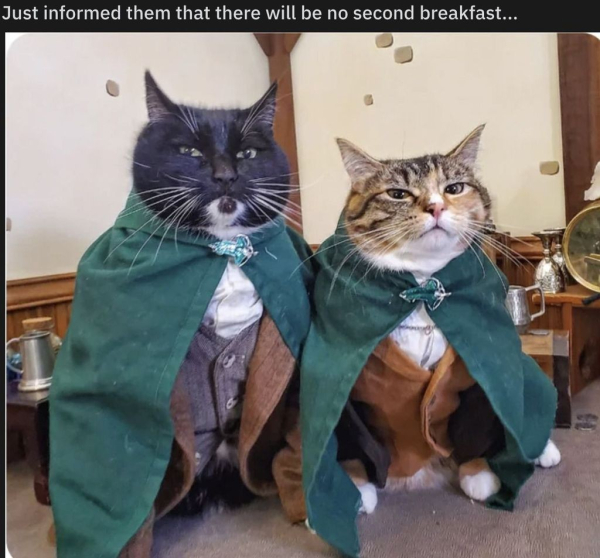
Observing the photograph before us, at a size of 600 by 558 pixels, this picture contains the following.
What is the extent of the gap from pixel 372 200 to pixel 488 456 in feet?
1.48

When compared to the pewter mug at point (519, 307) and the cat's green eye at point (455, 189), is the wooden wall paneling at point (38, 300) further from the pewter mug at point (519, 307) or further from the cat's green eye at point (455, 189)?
the pewter mug at point (519, 307)

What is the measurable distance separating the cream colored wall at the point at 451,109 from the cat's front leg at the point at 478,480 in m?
0.79

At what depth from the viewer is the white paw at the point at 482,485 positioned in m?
0.82

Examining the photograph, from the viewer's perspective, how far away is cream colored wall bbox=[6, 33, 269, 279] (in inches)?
40.6

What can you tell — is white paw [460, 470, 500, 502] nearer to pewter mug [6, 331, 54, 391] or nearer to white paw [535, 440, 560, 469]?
white paw [535, 440, 560, 469]

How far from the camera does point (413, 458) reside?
843 mm

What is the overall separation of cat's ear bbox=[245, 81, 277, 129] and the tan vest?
0.36 metres

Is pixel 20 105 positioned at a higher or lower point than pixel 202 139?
higher

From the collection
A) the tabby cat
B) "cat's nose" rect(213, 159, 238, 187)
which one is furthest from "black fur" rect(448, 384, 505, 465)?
"cat's nose" rect(213, 159, 238, 187)

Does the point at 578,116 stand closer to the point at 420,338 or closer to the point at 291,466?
the point at 420,338

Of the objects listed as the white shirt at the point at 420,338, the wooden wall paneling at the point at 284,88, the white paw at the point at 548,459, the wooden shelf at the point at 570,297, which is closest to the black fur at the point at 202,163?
the wooden wall paneling at the point at 284,88
